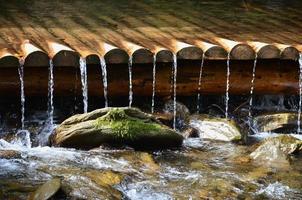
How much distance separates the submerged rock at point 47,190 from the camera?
13.8 feet

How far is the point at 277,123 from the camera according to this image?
22.1 ft

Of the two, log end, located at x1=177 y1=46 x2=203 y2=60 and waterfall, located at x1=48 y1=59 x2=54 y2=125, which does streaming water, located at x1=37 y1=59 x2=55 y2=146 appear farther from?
log end, located at x1=177 y1=46 x2=203 y2=60

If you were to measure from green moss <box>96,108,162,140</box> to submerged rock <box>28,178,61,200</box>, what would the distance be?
1431mm

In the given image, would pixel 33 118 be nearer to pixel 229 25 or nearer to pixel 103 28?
pixel 103 28

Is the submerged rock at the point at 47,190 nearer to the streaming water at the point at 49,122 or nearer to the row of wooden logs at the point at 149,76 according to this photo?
the streaming water at the point at 49,122

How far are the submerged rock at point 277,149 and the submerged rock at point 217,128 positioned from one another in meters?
0.39

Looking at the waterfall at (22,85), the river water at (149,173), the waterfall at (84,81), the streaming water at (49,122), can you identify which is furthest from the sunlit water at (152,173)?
the waterfall at (84,81)

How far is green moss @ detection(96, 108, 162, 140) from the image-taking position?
5770mm

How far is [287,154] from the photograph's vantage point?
575cm

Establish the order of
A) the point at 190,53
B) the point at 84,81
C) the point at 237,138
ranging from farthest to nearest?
the point at 190,53
the point at 84,81
the point at 237,138

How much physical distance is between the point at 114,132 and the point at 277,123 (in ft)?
7.37

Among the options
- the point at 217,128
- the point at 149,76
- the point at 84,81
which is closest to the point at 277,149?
the point at 217,128

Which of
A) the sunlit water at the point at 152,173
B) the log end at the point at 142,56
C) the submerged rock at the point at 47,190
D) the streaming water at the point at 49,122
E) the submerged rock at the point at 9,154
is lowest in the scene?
the sunlit water at the point at 152,173

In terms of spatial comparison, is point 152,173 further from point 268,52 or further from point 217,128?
point 268,52
